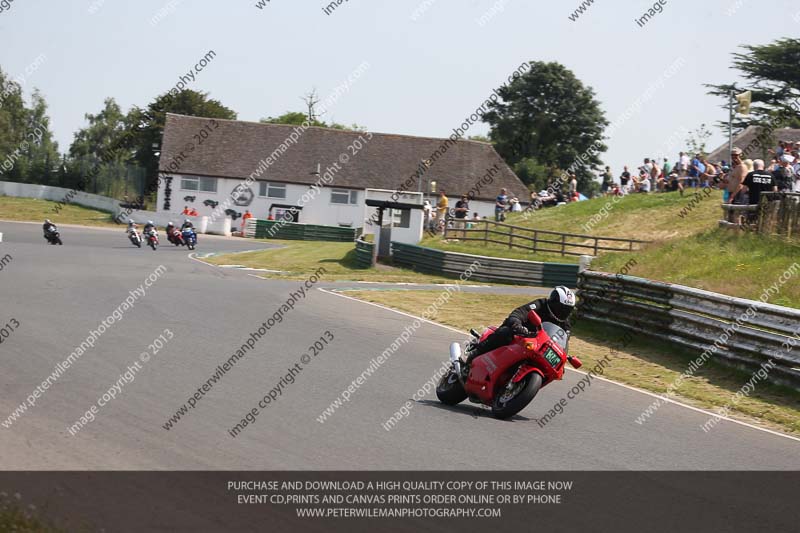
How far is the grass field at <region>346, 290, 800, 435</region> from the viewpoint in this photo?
12164 mm

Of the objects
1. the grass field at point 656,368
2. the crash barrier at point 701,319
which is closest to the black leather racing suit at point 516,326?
the grass field at point 656,368

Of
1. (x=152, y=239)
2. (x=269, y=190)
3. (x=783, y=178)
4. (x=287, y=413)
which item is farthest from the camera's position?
(x=269, y=190)

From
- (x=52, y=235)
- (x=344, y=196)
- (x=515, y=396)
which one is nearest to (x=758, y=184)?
(x=515, y=396)

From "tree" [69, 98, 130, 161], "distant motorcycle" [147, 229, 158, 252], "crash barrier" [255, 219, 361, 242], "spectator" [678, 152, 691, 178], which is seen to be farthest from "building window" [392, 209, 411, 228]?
"tree" [69, 98, 130, 161]

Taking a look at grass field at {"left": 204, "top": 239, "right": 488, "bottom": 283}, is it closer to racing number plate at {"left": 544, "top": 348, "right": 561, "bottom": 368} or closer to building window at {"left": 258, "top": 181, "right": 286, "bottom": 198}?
racing number plate at {"left": 544, "top": 348, "right": 561, "bottom": 368}

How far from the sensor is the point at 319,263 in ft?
115

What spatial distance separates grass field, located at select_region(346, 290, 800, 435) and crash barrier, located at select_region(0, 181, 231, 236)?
112 feet

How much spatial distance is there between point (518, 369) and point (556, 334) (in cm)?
52

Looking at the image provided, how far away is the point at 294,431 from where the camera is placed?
8648mm

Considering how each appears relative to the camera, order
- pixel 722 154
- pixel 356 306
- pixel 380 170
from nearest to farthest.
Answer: pixel 356 306 < pixel 722 154 < pixel 380 170

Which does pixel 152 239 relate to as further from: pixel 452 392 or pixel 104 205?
pixel 104 205

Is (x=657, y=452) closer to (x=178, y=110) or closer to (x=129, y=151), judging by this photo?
(x=178, y=110)
